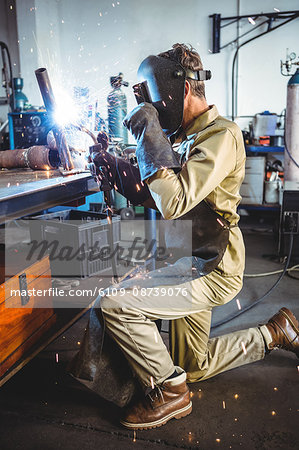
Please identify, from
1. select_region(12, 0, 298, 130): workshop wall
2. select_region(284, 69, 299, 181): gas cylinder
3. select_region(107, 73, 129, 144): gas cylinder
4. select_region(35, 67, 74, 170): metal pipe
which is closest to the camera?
select_region(35, 67, 74, 170): metal pipe

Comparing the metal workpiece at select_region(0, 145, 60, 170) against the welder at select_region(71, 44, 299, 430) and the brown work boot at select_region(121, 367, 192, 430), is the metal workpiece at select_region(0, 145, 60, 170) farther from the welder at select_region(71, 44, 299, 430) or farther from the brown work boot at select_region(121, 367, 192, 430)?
the brown work boot at select_region(121, 367, 192, 430)

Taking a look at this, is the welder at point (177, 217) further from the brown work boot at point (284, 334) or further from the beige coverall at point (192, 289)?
the brown work boot at point (284, 334)

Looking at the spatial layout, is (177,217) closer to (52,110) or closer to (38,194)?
(38,194)

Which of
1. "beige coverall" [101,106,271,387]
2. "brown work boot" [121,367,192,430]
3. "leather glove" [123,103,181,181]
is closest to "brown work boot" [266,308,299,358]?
"beige coverall" [101,106,271,387]

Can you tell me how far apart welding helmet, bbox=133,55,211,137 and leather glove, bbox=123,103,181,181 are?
0.12 metres

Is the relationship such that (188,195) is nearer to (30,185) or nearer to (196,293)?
(196,293)

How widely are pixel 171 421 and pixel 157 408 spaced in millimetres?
110

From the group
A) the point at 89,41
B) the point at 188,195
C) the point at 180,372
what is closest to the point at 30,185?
the point at 188,195

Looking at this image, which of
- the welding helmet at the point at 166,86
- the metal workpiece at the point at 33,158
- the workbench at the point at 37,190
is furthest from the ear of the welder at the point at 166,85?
the metal workpiece at the point at 33,158

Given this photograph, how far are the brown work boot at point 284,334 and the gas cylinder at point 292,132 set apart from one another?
94.5 inches

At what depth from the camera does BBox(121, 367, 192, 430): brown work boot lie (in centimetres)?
166

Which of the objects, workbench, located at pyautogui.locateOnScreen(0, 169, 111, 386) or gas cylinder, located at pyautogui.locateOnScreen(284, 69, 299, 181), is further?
gas cylinder, located at pyautogui.locateOnScreen(284, 69, 299, 181)

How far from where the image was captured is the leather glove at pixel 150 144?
149cm

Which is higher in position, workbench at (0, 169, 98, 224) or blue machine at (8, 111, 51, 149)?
blue machine at (8, 111, 51, 149)
